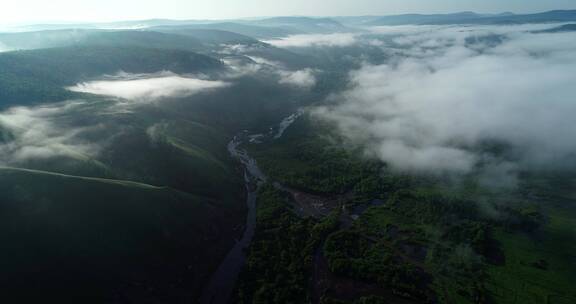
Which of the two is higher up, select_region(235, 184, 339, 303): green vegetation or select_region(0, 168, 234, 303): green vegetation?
select_region(0, 168, 234, 303): green vegetation

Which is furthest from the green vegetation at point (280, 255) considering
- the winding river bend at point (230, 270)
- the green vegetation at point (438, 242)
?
the winding river bend at point (230, 270)

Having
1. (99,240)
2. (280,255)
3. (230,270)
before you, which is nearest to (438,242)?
(280,255)

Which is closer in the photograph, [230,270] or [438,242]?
[230,270]

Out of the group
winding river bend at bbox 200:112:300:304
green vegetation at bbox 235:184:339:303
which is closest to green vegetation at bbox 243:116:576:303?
green vegetation at bbox 235:184:339:303

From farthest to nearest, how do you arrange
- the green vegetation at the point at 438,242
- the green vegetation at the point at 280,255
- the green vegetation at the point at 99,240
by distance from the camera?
the green vegetation at the point at 438,242 < the green vegetation at the point at 280,255 < the green vegetation at the point at 99,240

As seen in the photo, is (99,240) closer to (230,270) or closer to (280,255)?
(230,270)

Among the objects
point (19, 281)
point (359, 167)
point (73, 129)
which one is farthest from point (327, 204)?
point (73, 129)

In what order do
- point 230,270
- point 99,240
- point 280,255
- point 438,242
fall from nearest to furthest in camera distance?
point 99,240 < point 230,270 < point 280,255 < point 438,242

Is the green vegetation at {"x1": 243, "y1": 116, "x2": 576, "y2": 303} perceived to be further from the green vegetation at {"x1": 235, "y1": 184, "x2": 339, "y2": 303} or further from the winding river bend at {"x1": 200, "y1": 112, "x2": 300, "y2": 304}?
the winding river bend at {"x1": 200, "y1": 112, "x2": 300, "y2": 304}

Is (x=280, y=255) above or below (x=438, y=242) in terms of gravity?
above

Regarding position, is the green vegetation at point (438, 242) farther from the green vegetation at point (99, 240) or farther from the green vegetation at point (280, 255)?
the green vegetation at point (99, 240)

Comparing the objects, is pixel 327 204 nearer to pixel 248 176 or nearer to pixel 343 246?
pixel 343 246

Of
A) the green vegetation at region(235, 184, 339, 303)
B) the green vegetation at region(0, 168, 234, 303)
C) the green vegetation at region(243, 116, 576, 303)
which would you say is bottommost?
the green vegetation at region(243, 116, 576, 303)

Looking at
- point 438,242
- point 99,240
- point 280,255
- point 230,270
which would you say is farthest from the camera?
point 438,242
